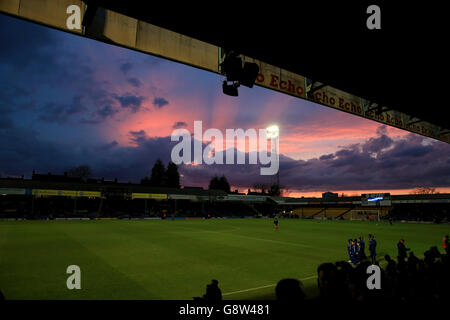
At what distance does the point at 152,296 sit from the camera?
30.1 feet

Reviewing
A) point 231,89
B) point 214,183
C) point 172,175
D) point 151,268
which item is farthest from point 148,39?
point 214,183

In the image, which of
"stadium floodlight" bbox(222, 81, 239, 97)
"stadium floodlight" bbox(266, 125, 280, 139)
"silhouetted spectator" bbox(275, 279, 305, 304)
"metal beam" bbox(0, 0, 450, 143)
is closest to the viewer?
"silhouetted spectator" bbox(275, 279, 305, 304)

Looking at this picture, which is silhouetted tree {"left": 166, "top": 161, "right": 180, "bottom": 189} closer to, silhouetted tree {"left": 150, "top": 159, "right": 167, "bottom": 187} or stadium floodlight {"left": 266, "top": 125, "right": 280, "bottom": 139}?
silhouetted tree {"left": 150, "top": 159, "right": 167, "bottom": 187}

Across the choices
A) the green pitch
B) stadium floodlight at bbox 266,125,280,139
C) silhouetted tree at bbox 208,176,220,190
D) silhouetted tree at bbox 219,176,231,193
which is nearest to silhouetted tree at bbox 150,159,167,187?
silhouetted tree at bbox 208,176,220,190

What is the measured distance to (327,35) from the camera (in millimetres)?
4172

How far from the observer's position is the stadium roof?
3680 millimetres

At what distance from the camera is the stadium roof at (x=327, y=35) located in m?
3.68

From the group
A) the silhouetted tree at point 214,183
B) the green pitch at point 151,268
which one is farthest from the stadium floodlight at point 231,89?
the silhouetted tree at point 214,183

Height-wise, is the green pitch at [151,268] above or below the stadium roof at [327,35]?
below

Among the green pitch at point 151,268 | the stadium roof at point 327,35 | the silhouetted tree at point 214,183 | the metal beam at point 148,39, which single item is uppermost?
the metal beam at point 148,39

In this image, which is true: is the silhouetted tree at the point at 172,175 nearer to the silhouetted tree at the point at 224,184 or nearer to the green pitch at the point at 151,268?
the silhouetted tree at the point at 224,184
